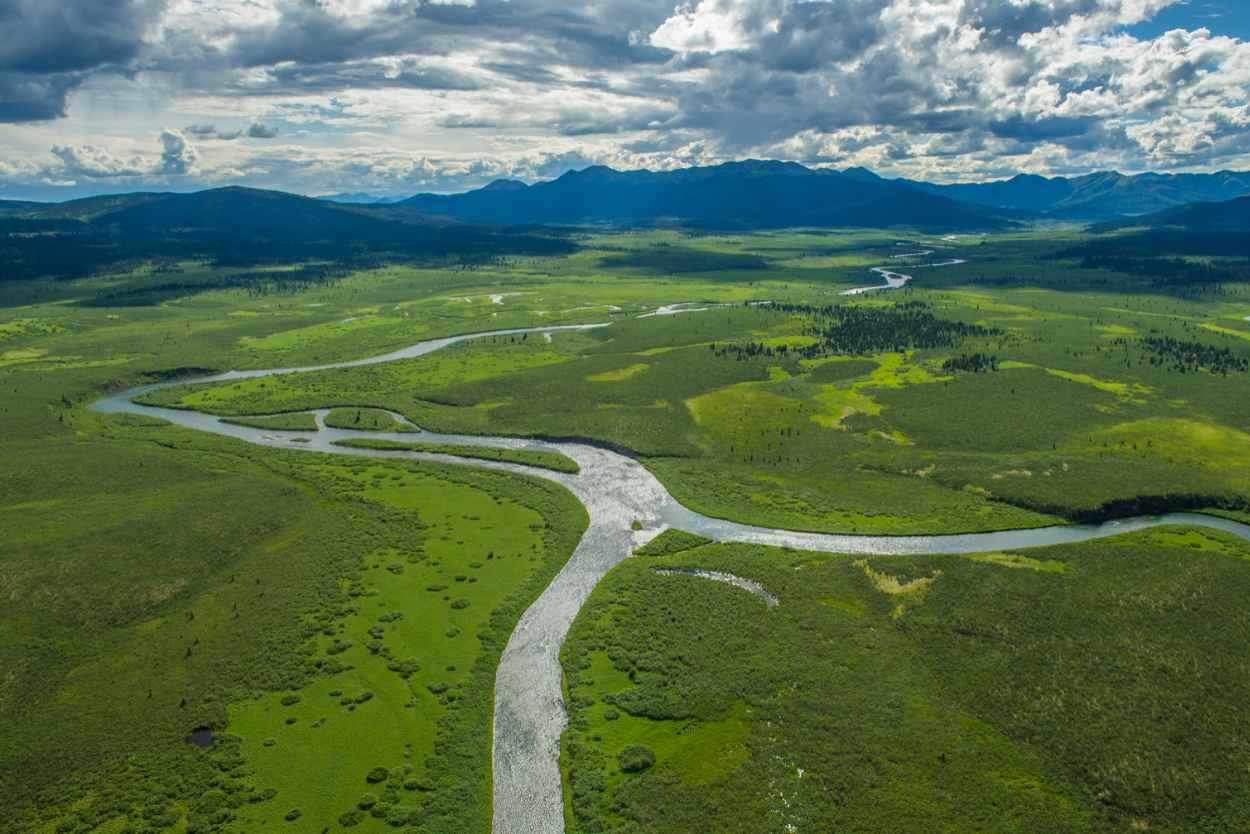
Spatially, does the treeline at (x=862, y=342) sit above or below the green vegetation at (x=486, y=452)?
above

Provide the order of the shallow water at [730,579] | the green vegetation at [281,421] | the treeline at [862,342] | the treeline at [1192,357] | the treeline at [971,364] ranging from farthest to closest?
the treeline at [862,342] → the treeline at [971,364] → the treeline at [1192,357] → the green vegetation at [281,421] → the shallow water at [730,579]

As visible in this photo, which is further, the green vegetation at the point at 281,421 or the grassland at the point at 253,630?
the green vegetation at the point at 281,421

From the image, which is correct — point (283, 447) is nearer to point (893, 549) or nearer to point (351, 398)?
point (351, 398)

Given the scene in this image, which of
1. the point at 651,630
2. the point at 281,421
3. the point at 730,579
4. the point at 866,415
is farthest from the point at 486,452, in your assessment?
the point at 866,415

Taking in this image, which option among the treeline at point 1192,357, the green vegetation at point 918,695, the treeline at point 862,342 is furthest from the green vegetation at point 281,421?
the treeline at point 1192,357

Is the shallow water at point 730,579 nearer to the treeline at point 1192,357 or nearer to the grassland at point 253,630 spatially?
the grassland at point 253,630

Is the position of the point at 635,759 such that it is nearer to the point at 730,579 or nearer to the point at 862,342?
the point at 730,579

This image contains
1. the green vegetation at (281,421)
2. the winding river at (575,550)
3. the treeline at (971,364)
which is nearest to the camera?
the winding river at (575,550)
